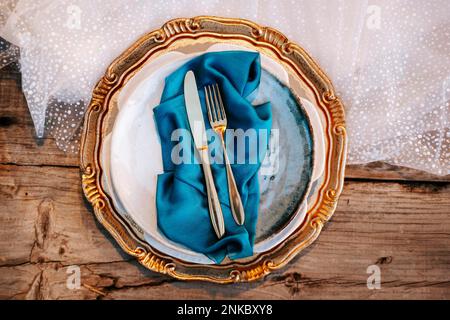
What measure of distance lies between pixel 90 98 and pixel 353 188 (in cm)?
35

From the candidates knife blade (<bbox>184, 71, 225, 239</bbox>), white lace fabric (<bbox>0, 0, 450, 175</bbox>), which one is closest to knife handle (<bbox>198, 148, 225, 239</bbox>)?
knife blade (<bbox>184, 71, 225, 239</bbox>)

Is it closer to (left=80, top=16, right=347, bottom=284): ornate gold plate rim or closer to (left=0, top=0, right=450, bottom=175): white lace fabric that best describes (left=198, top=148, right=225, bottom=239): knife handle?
(left=80, top=16, right=347, bottom=284): ornate gold plate rim

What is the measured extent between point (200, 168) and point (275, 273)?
174mm

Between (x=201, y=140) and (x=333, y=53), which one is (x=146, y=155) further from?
(x=333, y=53)

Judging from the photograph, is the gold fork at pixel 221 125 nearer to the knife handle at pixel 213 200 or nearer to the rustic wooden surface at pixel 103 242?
the knife handle at pixel 213 200

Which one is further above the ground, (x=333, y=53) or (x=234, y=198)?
(x=333, y=53)

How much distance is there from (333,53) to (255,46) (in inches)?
4.4

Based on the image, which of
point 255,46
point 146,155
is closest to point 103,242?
point 146,155

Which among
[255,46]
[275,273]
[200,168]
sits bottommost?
[275,273]

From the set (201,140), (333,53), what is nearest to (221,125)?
(201,140)

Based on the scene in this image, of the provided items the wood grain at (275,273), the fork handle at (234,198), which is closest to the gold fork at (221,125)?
the fork handle at (234,198)

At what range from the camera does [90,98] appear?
59 centimetres

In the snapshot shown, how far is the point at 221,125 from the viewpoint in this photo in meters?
0.54

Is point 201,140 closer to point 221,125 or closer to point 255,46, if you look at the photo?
point 221,125
